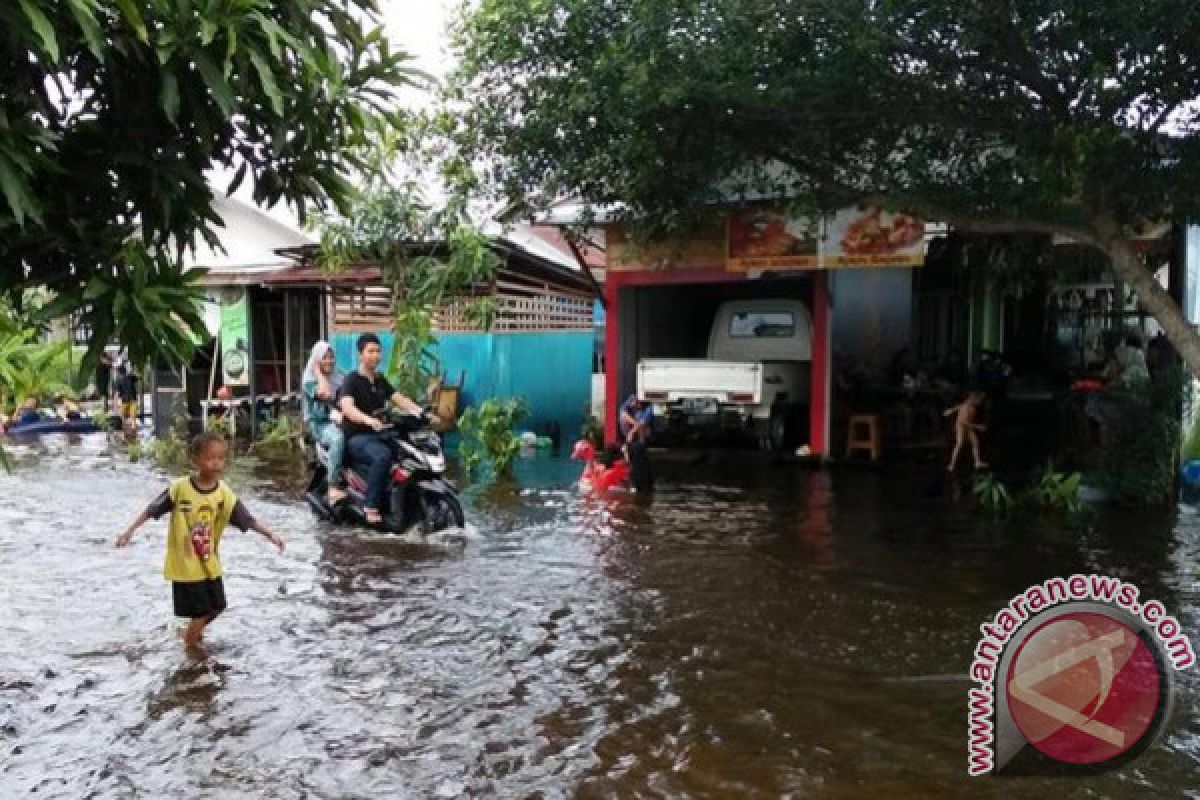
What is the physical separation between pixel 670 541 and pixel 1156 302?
4.39 meters

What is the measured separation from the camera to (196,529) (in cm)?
641

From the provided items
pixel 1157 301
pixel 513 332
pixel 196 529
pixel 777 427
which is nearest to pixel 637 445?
pixel 777 427

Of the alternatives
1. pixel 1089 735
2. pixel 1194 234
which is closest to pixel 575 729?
pixel 1089 735

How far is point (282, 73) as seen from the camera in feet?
11.7

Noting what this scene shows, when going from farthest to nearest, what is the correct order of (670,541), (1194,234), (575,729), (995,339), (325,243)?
(995,339)
(325,243)
(1194,234)
(670,541)
(575,729)

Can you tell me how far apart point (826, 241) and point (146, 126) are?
10685 mm

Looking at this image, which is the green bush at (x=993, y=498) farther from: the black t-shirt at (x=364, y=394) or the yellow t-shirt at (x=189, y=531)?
the yellow t-shirt at (x=189, y=531)

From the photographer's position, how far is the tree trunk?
7.74 metres

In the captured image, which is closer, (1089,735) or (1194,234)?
(1089,735)

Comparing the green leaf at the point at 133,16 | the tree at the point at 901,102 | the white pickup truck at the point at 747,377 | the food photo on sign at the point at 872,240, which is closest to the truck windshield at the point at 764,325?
the white pickup truck at the point at 747,377

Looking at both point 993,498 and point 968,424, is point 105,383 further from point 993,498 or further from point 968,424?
point 993,498

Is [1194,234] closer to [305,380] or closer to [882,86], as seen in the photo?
[882,86]

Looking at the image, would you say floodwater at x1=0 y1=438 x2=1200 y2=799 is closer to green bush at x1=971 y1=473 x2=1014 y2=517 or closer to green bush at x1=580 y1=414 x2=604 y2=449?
green bush at x1=971 y1=473 x2=1014 y2=517

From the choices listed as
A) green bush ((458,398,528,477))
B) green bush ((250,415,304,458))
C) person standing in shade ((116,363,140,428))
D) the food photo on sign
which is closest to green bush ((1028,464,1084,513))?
the food photo on sign
